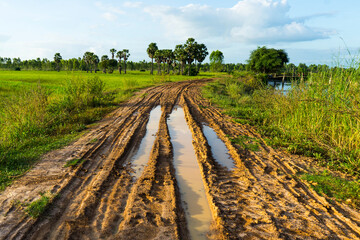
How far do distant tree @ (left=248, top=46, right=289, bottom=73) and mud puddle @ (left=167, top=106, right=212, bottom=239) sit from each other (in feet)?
144

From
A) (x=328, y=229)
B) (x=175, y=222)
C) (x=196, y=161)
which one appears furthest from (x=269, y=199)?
(x=196, y=161)

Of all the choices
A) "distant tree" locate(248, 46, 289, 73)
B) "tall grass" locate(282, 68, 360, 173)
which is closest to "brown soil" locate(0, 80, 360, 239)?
"tall grass" locate(282, 68, 360, 173)

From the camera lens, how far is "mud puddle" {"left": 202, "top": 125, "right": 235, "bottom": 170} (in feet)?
19.9

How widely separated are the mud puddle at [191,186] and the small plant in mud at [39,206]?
95.6 inches

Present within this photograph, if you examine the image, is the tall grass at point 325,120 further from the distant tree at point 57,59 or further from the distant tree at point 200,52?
the distant tree at point 57,59

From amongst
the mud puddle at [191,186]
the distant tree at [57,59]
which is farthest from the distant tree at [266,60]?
the distant tree at [57,59]

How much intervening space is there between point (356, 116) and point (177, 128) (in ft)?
20.3

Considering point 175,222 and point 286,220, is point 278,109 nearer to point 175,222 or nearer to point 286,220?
point 286,220

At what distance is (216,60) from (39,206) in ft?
303

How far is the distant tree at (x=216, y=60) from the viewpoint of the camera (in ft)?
278

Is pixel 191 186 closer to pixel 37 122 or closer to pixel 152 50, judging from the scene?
pixel 37 122

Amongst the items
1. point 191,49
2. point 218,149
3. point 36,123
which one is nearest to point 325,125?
point 218,149

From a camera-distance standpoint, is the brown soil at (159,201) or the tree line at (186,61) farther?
the tree line at (186,61)

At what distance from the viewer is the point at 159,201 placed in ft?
13.3
